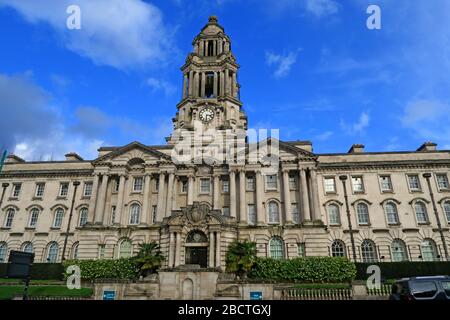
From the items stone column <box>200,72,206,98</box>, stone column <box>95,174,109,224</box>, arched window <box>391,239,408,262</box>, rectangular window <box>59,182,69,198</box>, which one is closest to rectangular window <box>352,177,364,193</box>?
arched window <box>391,239,408,262</box>

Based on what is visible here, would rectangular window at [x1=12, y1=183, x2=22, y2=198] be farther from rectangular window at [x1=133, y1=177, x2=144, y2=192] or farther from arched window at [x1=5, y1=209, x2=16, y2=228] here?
rectangular window at [x1=133, y1=177, x2=144, y2=192]

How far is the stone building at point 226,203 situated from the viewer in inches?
1378

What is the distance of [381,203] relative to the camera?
1494 inches

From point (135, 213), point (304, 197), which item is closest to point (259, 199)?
point (304, 197)

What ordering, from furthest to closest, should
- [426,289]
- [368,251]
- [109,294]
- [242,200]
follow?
[242,200] < [368,251] < [109,294] < [426,289]

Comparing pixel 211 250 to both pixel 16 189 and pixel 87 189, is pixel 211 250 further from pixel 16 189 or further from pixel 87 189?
pixel 16 189

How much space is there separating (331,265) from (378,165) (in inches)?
617

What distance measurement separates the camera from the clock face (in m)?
47.8

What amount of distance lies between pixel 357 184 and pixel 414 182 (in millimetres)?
6912

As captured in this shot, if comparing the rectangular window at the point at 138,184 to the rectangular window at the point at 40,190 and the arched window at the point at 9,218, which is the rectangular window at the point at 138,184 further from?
the arched window at the point at 9,218

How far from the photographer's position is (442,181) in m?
38.7

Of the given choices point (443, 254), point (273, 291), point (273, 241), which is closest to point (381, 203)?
point (443, 254)

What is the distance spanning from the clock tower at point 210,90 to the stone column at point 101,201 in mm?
11453
